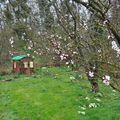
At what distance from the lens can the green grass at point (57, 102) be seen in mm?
10383

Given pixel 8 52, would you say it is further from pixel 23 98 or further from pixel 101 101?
pixel 101 101

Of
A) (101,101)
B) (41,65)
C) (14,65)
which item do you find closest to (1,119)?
(101,101)

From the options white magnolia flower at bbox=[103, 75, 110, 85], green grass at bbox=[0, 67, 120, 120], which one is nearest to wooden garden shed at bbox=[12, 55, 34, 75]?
green grass at bbox=[0, 67, 120, 120]

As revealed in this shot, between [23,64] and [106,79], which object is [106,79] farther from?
[23,64]

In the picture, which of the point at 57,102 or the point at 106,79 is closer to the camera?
the point at 106,79

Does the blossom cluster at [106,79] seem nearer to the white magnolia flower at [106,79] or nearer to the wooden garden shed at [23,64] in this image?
the white magnolia flower at [106,79]

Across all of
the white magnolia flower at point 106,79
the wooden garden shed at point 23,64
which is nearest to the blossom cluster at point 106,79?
the white magnolia flower at point 106,79

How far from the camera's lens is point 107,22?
13.4 feet

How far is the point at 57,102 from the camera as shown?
39.9 ft

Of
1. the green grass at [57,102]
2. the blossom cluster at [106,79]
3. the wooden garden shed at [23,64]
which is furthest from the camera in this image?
the wooden garden shed at [23,64]

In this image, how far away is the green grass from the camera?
1038 centimetres

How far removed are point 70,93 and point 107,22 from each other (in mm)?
9840

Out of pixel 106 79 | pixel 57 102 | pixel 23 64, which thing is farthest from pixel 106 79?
pixel 23 64

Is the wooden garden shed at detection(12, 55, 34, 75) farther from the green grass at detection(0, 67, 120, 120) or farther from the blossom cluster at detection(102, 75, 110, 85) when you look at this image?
the blossom cluster at detection(102, 75, 110, 85)
